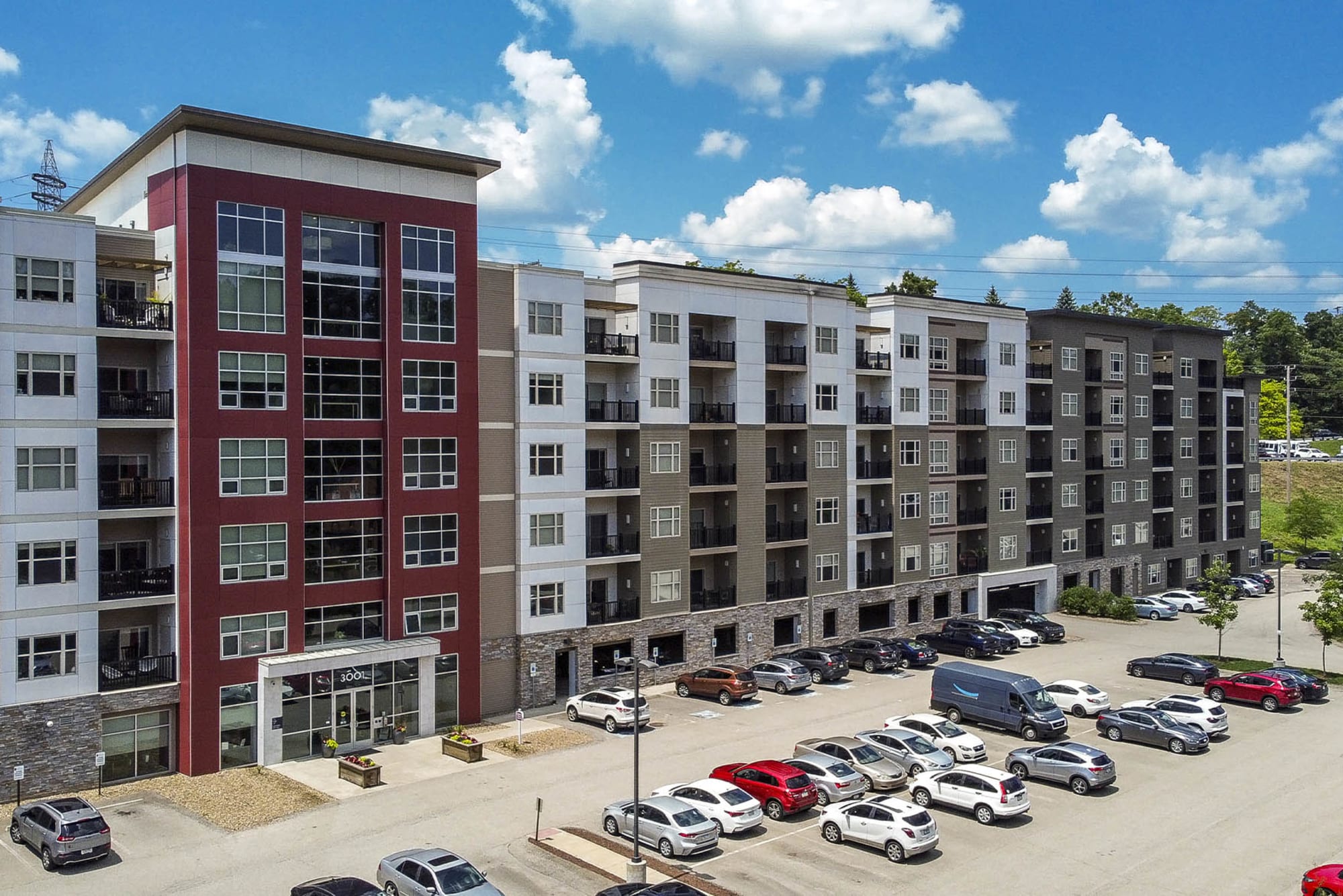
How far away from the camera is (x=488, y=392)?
45.7 metres

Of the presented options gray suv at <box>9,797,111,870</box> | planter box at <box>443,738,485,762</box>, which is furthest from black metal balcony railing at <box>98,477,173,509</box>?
planter box at <box>443,738,485,762</box>

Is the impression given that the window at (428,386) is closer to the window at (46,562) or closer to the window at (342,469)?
the window at (342,469)

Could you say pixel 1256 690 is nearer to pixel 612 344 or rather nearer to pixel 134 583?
pixel 612 344

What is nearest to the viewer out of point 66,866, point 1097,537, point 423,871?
point 423,871

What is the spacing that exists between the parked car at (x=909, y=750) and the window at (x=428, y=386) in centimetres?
2100

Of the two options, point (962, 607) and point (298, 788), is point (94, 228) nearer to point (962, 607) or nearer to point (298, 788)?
point (298, 788)

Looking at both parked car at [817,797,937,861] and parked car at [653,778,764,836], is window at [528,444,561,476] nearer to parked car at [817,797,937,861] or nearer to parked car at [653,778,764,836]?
parked car at [653,778,764,836]

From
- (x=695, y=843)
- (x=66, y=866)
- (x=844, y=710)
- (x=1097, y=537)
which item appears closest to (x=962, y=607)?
(x=1097, y=537)

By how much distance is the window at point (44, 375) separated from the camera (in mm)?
35531

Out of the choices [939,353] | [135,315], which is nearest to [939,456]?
[939,353]

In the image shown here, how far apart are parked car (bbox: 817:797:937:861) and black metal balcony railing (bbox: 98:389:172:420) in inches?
1051

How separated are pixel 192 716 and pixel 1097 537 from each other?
59961 millimetres

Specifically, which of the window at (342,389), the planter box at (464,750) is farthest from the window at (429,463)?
the planter box at (464,750)

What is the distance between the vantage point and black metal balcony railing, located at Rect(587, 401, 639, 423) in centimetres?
4975
